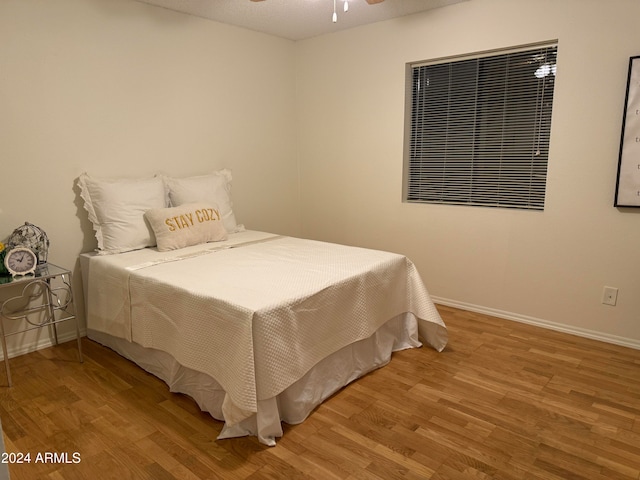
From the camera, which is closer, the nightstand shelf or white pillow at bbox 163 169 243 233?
the nightstand shelf

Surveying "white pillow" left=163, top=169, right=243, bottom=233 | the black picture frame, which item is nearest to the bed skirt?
"white pillow" left=163, top=169, right=243, bottom=233

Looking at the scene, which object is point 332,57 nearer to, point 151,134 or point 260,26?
point 260,26

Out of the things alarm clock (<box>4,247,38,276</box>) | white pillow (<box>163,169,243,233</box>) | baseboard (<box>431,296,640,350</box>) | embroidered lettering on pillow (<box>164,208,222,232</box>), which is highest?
white pillow (<box>163,169,243,233</box>)

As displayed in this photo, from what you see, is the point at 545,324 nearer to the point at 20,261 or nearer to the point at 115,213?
the point at 115,213

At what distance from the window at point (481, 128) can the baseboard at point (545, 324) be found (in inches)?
31.7

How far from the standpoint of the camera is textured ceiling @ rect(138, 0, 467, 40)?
10.4ft

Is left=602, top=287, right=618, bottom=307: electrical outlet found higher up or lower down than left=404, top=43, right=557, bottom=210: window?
lower down

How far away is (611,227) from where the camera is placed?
2.84 metres

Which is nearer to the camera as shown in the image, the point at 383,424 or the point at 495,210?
the point at 383,424

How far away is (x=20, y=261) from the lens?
8.04 feet

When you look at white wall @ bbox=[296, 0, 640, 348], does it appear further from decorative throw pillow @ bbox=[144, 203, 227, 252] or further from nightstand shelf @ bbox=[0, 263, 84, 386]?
nightstand shelf @ bbox=[0, 263, 84, 386]

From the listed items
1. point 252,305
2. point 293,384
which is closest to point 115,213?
point 252,305

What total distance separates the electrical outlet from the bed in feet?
3.66

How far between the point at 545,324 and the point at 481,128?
1519 mm
